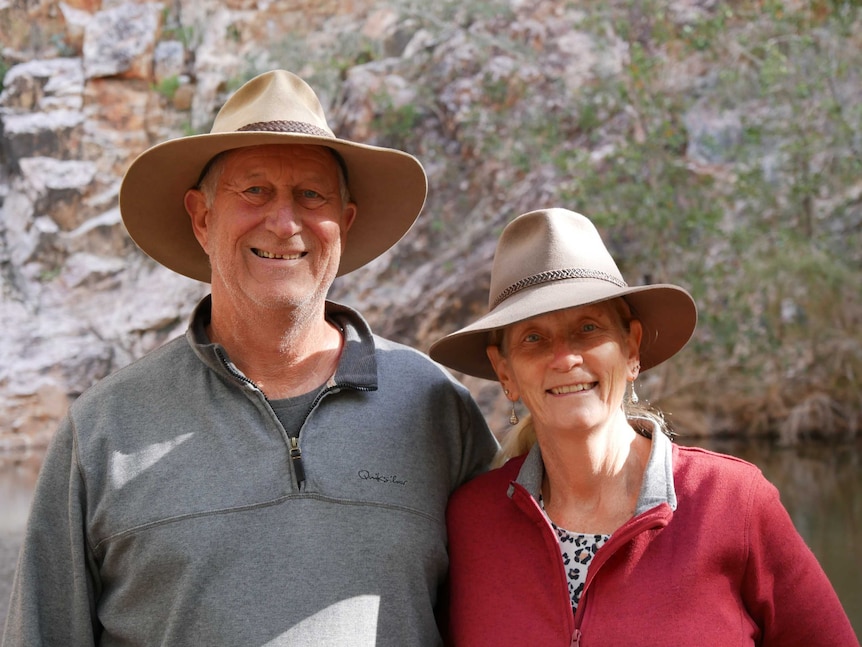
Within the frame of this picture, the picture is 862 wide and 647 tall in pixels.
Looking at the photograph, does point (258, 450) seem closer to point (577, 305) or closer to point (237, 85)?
point (577, 305)

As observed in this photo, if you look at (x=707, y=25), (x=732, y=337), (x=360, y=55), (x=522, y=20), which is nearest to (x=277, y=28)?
(x=360, y=55)

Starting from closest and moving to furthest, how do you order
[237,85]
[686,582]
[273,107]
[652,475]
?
1. [686,582]
2. [652,475]
3. [273,107]
4. [237,85]

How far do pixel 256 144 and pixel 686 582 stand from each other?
1.20 m

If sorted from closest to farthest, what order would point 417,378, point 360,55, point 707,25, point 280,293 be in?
1. point 280,293
2. point 417,378
3. point 707,25
4. point 360,55

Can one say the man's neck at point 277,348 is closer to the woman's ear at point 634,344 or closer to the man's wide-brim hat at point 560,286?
the man's wide-brim hat at point 560,286

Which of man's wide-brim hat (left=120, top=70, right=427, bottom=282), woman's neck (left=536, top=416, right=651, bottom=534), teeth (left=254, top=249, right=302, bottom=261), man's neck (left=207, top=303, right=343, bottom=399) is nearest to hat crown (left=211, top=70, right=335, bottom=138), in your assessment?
man's wide-brim hat (left=120, top=70, right=427, bottom=282)

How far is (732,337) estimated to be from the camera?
8664mm

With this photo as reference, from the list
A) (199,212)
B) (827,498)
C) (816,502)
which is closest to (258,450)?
(199,212)

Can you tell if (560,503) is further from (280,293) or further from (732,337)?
(732,337)

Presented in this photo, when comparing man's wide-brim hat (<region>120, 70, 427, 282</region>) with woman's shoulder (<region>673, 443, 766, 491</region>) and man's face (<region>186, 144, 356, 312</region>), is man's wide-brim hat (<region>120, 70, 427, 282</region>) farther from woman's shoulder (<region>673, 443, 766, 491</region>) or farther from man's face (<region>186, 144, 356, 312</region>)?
woman's shoulder (<region>673, 443, 766, 491</region>)

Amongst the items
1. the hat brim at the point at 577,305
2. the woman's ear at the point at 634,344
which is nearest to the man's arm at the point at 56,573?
the hat brim at the point at 577,305

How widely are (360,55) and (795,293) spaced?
22.3 ft

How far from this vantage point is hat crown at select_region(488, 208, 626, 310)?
1.93 m

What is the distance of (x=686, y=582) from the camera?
5.62 ft
